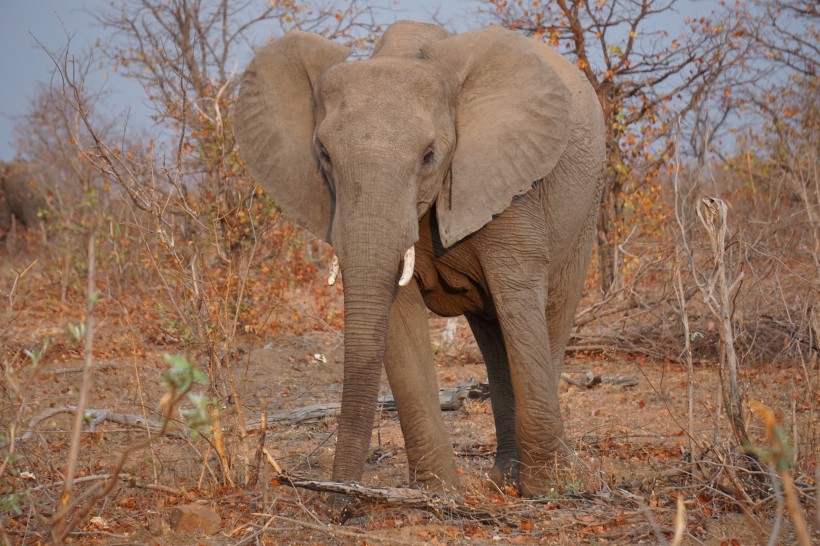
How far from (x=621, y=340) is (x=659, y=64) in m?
4.66

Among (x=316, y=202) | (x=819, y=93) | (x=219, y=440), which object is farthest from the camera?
(x=819, y=93)

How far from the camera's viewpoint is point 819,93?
52.5ft

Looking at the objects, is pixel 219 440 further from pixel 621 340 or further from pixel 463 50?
pixel 621 340

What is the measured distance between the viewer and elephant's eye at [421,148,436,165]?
4.76 m

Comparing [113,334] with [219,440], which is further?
[113,334]

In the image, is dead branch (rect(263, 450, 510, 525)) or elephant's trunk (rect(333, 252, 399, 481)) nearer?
dead branch (rect(263, 450, 510, 525))

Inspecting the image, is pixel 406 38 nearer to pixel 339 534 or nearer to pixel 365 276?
pixel 365 276

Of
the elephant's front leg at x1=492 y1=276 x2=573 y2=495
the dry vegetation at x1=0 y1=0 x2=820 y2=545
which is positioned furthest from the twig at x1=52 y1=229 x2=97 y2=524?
the elephant's front leg at x1=492 y1=276 x2=573 y2=495

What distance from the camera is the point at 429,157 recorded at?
15.7ft

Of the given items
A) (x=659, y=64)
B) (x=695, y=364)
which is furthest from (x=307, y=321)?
(x=659, y=64)

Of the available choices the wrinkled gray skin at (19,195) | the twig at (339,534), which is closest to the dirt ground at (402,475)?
the twig at (339,534)

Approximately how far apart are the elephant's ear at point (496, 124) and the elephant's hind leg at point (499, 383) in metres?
1.20

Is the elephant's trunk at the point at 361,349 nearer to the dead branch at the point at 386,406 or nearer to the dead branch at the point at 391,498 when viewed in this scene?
the dead branch at the point at 391,498

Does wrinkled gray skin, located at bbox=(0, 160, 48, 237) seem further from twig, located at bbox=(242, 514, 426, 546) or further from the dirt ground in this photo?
twig, located at bbox=(242, 514, 426, 546)
